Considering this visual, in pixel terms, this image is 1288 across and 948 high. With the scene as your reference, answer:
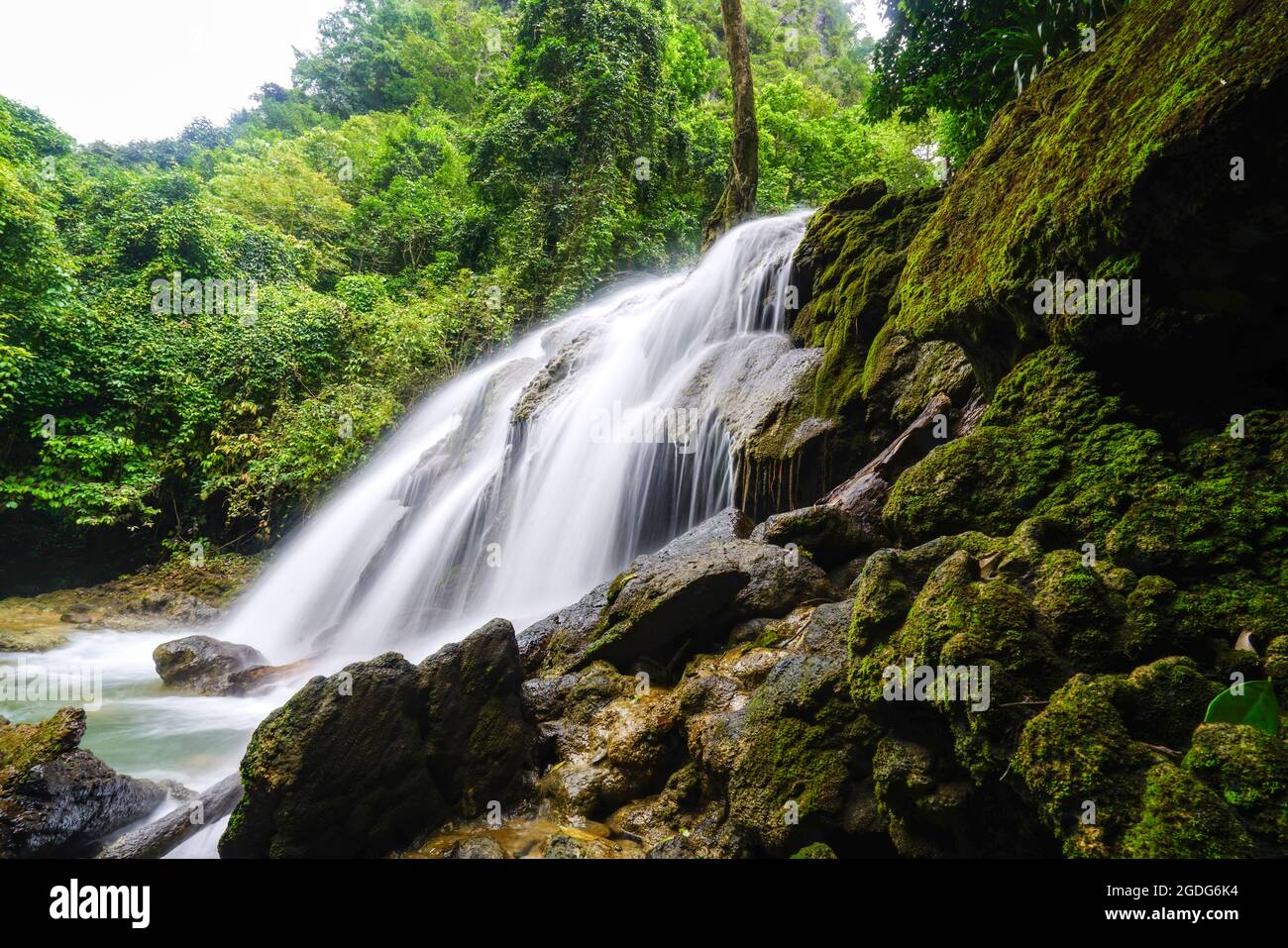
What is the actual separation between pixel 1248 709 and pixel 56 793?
21.9 ft

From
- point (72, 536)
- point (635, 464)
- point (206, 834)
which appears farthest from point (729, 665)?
point (72, 536)

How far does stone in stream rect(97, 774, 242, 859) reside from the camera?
4.00 metres

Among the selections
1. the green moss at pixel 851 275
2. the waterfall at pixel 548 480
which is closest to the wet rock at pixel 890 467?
the green moss at pixel 851 275

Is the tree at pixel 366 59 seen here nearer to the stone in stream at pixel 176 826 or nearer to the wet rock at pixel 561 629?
the wet rock at pixel 561 629

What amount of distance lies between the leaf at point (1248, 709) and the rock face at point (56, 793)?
652 centimetres

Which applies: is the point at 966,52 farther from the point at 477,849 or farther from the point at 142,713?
the point at 142,713

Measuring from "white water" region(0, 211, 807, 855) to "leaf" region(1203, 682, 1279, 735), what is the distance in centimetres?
541

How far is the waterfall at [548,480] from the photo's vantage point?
821cm

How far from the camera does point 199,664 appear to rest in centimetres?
794

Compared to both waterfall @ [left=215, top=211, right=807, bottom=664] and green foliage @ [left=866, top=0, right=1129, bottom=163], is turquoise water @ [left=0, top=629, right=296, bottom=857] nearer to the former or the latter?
waterfall @ [left=215, top=211, right=807, bottom=664]

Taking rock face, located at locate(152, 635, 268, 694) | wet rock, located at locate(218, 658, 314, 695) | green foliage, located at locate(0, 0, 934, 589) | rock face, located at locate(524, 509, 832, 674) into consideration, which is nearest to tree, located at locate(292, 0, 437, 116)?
green foliage, located at locate(0, 0, 934, 589)

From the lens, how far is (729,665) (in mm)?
4367

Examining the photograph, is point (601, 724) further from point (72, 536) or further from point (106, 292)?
point (106, 292)
